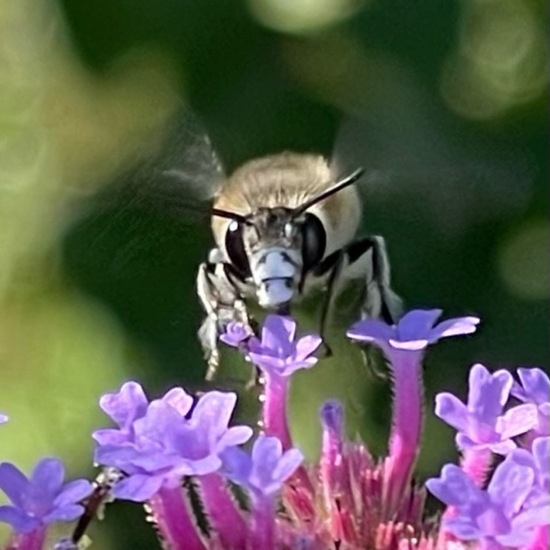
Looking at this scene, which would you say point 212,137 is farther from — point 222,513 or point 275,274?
point 222,513

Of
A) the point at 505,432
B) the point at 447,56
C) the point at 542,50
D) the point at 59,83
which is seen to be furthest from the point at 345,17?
the point at 505,432

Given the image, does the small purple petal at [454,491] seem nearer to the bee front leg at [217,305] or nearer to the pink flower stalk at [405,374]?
the pink flower stalk at [405,374]

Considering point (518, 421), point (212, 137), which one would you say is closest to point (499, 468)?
point (518, 421)

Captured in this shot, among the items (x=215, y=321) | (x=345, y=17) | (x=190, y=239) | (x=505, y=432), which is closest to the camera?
(x=505, y=432)

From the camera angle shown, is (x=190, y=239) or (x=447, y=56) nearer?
(x=190, y=239)

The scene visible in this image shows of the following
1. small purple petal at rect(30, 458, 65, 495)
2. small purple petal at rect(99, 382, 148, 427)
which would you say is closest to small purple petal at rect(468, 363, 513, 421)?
small purple petal at rect(99, 382, 148, 427)

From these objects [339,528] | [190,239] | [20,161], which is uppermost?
[20,161]

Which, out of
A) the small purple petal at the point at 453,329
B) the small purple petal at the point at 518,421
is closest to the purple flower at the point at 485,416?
the small purple petal at the point at 518,421

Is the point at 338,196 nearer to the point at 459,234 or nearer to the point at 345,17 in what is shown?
the point at 459,234
